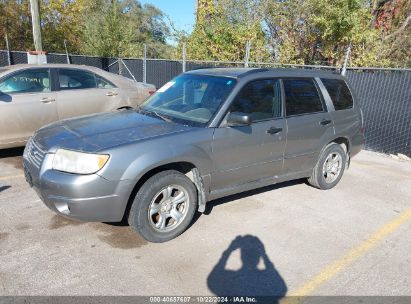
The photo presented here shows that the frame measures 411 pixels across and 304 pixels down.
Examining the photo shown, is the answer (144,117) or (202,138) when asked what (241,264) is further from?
(144,117)

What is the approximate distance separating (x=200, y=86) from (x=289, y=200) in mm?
2013

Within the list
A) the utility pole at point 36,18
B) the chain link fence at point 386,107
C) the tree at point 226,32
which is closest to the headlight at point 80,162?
the chain link fence at point 386,107

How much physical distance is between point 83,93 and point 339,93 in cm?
442

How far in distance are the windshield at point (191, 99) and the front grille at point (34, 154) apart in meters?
1.32

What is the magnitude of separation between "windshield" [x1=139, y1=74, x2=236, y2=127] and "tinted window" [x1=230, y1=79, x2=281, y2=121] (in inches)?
7.0

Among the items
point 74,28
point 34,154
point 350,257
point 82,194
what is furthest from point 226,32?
point 74,28

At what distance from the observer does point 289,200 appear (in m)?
5.13

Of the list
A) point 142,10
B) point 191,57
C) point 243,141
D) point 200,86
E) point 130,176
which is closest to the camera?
point 130,176

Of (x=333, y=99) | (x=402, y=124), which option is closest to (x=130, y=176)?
(x=333, y=99)

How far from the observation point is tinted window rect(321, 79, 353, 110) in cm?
536

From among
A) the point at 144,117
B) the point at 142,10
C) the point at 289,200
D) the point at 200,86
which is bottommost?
the point at 289,200

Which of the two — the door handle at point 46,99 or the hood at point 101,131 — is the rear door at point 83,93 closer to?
the door handle at point 46,99

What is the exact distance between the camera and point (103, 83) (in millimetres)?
7141

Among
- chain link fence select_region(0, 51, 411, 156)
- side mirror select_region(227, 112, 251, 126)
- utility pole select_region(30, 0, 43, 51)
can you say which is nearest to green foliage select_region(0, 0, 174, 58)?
utility pole select_region(30, 0, 43, 51)
